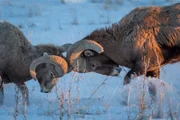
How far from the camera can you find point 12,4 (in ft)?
68.0

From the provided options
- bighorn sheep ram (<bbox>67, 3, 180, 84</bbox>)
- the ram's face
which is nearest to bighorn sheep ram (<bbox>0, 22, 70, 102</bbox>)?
the ram's face

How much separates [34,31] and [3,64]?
18.2 feet

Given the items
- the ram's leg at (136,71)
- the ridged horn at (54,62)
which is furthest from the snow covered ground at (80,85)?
the ridged horn at (54,62)

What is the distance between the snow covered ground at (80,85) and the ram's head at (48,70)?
0.20m

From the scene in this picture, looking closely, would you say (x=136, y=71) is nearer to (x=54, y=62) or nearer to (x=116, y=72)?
(x=116, y=72)

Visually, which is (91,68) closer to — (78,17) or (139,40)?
(139,40)

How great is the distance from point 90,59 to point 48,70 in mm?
907

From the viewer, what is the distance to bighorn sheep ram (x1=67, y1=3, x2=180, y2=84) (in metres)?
10.8

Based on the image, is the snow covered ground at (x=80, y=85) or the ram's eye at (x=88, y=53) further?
the ram's eye at (x=88, y=53)

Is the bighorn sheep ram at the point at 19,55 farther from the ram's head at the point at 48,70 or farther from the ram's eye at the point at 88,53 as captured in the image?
the ram's eye at the point at 88,53

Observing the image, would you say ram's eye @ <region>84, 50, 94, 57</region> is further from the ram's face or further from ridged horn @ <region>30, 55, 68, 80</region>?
the ram's face

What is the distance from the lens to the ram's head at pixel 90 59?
421 inches

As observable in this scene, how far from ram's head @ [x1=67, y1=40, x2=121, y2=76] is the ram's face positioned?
43 centimetres

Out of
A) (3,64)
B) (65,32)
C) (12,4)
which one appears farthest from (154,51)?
(12,4)
